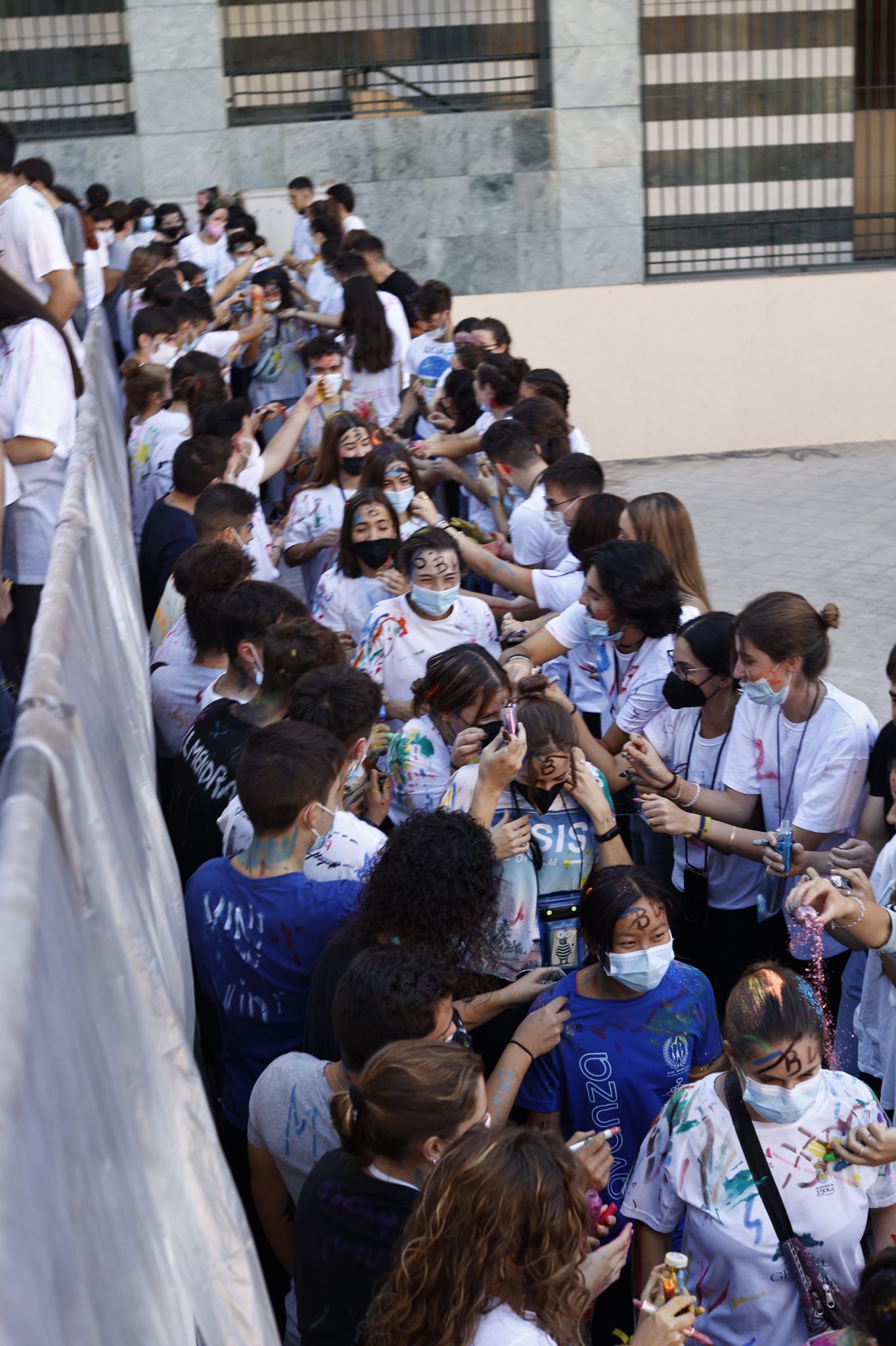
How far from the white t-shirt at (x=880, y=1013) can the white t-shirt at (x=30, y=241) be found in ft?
10.9

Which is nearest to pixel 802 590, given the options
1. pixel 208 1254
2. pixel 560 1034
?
pixel 560 1034

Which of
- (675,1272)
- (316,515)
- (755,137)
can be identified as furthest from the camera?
(755,137)

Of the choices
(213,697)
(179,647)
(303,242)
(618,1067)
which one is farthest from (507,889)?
(303,242)

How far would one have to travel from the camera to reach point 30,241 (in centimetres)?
477

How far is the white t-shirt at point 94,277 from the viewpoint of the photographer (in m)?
10.9

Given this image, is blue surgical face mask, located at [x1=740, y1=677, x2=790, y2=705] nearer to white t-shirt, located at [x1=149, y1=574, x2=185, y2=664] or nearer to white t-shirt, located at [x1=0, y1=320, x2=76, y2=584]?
white t-shirt, located at [x1=149, y1=574, x2=185, y2=664]

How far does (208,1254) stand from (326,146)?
559 inches

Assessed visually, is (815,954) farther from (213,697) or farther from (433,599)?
(213,697)

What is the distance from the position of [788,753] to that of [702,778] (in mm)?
404

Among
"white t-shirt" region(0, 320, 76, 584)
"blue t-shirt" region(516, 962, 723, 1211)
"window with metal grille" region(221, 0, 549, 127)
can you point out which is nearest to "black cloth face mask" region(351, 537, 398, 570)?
"white t-shirt" region(0, 320, 76, 584)

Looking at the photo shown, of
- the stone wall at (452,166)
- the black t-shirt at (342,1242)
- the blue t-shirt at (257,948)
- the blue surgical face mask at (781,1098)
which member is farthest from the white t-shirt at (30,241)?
the stone wall at (452,166)

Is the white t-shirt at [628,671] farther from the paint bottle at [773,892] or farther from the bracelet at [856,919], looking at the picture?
the bracelet at [856,919]

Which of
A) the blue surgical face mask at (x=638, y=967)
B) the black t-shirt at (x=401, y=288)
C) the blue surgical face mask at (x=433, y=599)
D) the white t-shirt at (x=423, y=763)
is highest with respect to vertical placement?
the black t-shirt at (x=401, y=288)

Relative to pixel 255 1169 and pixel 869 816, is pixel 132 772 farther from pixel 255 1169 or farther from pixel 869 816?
pixel 869 816
